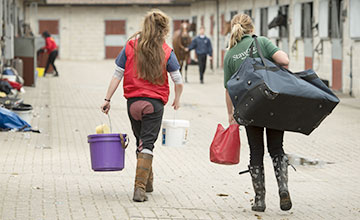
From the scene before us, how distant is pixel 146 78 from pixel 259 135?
105cm

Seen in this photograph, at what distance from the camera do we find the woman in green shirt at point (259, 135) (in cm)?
680

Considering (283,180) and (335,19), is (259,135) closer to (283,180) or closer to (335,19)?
(283,180)

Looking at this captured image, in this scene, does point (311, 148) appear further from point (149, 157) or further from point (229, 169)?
point (149, 157)

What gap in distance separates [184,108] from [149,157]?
1156 centimetres

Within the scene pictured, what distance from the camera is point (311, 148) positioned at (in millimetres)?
12102

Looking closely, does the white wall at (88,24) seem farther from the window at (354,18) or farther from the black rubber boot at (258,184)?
the black rubber boot at (258,184)

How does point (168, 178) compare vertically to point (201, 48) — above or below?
below

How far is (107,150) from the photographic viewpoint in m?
7.31

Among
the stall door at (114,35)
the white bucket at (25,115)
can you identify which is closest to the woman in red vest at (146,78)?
the white bucket at (25,115)

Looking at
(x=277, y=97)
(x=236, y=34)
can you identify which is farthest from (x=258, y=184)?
(x=236, y=34)

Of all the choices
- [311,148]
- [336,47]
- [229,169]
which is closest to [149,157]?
[229,169]

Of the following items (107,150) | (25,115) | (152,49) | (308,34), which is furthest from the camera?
(308,34)

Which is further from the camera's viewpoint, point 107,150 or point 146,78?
point 107,150

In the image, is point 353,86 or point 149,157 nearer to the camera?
point 149,157
